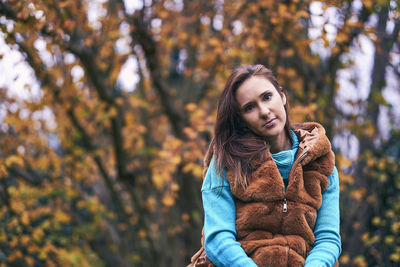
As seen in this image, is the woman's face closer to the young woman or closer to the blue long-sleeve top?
the young woman

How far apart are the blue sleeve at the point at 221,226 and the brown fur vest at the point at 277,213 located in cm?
4

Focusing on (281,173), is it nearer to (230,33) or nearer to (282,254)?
(282,254)

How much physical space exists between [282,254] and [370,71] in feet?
15.4

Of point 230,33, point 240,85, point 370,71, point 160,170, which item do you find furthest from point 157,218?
point 240,85

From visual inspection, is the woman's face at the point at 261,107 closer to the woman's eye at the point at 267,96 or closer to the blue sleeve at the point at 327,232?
the woman's eye at the point at 267,96

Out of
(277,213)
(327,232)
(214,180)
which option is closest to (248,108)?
(214,180)

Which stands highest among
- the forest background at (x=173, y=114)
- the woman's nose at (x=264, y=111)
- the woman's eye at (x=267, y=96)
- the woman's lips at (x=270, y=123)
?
the woman's eye at (x=267, y=96)

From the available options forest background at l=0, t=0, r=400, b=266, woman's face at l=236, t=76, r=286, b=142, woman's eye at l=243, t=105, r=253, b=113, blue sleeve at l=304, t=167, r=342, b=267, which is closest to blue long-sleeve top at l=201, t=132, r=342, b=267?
blue sleeve at l=304, t=167, r=342, b=267

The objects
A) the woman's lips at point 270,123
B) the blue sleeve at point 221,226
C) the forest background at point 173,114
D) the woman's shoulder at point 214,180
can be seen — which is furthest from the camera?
the forest background at point 173,114

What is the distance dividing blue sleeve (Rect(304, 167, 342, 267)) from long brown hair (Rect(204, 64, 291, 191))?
0.38 m

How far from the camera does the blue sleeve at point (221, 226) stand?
6.56ft

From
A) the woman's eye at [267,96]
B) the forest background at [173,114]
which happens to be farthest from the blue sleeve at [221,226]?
the forest background at [173,114]

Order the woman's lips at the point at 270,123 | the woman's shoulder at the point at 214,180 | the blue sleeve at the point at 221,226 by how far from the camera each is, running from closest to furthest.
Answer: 1. the blue sleeve at the point at 221,226
2. the woman's shoulder at the point at 214,180
3. the woman's lips at the point at 270,123

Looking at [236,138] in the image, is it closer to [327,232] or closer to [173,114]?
[327,232]
